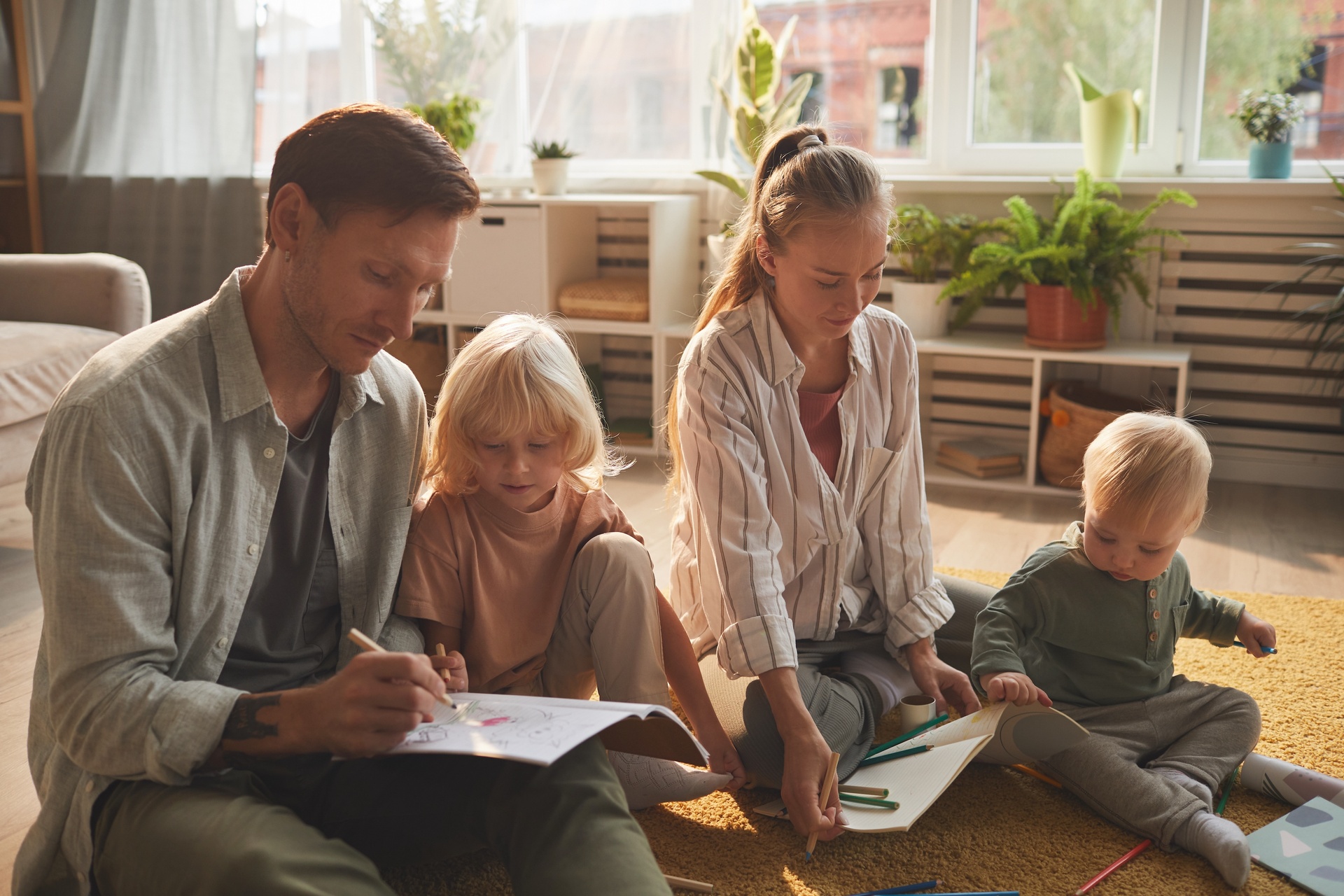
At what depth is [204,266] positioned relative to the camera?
12.7 ft

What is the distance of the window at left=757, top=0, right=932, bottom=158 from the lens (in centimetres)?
324

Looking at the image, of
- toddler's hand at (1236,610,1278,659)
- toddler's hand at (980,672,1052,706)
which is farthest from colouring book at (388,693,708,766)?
toddler's hand at (1236,610,1278,659)

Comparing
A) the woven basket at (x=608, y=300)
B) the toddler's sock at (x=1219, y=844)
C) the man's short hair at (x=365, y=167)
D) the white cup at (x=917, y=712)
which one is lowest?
the toddler's sock at (x=1219, y=844)

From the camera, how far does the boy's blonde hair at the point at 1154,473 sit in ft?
4.42

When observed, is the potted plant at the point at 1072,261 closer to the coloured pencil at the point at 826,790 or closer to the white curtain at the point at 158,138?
the coloured pencil at the point at 826,790

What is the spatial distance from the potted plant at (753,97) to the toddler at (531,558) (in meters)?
1.75

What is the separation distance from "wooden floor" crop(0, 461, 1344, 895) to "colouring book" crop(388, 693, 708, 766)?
86 centimetres

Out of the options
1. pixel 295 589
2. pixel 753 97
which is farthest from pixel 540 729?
pixel 753 97

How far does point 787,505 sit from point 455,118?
2305 mm

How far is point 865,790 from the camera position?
1.29 meters

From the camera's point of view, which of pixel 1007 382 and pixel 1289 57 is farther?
pixel 1007 382

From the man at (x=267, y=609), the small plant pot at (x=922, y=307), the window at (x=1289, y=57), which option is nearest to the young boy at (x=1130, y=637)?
the man at (x=267, y=609)

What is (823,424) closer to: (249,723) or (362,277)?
(362,277)

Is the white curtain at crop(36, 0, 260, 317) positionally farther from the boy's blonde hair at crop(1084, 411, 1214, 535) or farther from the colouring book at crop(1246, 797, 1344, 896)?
the colouring book at crop(1246, 797, 1344, 896)
